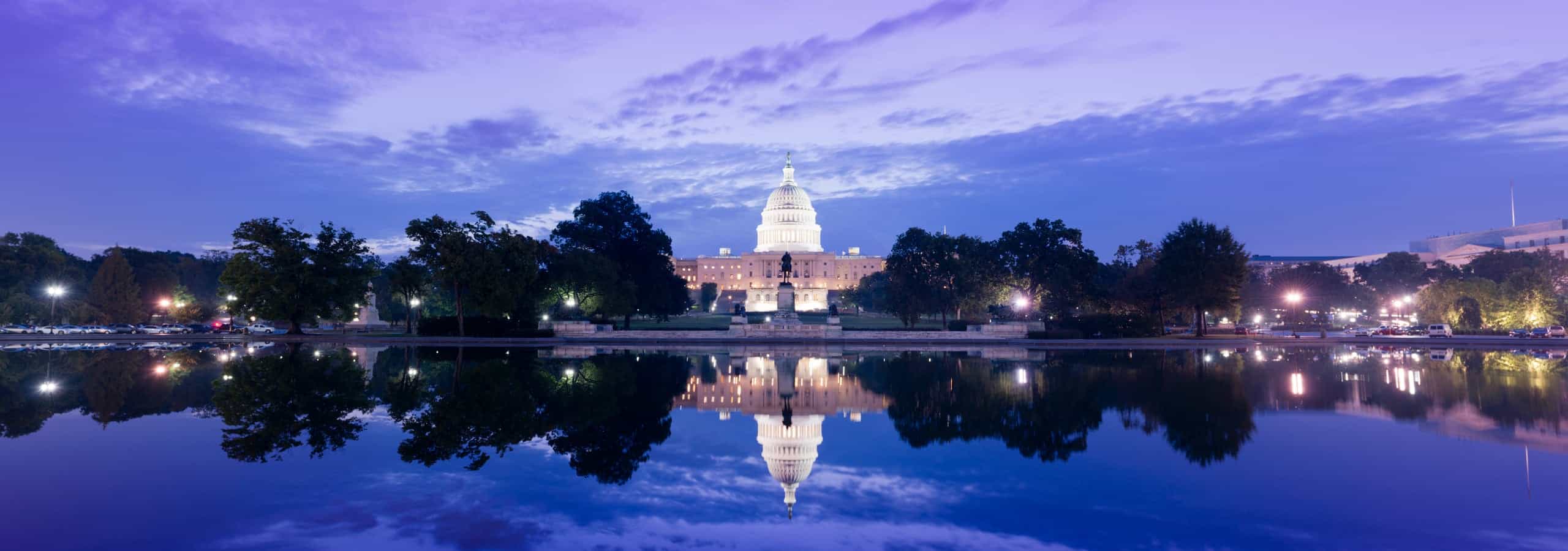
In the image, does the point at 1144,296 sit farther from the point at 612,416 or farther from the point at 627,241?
the point at 612,416

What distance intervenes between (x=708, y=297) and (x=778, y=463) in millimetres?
121771

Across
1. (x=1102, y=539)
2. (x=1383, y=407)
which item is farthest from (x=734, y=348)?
(x=1102, y=539)

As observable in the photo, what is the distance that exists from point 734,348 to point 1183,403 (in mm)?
27353

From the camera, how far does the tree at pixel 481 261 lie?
51406mm

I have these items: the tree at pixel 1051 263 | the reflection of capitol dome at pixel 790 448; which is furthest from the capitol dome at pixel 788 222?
the reflection of capitol dome at pixel 790 448

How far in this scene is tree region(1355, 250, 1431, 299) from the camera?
99.3 meters

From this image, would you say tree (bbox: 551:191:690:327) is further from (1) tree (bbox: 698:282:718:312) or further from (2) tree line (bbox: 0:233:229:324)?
(1) tree (bbox: 698:282:718:312)

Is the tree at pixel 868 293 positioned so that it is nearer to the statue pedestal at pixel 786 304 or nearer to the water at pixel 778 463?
the statue pedestal at pixel 786 304

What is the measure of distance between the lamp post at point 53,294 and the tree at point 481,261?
31583 mm

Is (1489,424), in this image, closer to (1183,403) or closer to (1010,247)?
(1183,403)

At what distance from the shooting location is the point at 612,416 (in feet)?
57.4

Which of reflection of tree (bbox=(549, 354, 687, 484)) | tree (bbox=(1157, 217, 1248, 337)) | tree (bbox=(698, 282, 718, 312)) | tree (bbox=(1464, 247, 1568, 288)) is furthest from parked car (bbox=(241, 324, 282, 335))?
tree (bbox=(1464, 247, 1568, 288))

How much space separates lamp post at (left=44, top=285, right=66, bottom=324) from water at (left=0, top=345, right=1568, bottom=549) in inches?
1942

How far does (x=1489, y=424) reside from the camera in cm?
1656
